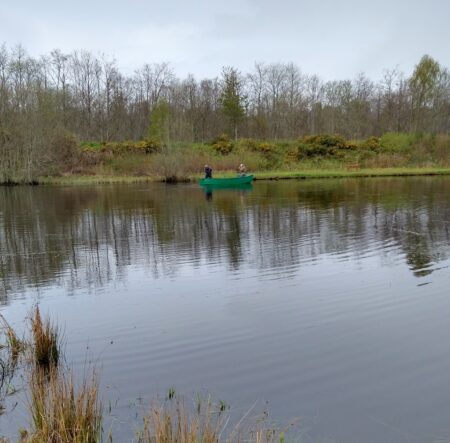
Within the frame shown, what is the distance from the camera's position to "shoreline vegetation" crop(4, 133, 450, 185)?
4331 centimetres

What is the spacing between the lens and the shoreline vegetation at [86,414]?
3617 millimetres

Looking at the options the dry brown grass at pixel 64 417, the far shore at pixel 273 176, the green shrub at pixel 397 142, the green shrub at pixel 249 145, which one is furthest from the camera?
the green shrub at pixel 249 145

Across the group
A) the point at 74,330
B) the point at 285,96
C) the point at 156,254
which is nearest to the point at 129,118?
the point at 285,96

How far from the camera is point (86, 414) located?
4.02 meters

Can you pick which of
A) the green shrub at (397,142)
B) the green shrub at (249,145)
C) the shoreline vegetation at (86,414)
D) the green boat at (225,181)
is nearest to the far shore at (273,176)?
the green boat at (225,181)

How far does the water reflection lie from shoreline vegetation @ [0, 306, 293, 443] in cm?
380

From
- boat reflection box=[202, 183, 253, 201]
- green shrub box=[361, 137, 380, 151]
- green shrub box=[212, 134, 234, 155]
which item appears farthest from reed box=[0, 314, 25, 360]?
green shrub box=[361, 137, 380, 151]

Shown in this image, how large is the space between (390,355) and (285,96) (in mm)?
62476

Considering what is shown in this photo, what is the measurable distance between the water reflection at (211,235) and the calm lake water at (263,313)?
9cm

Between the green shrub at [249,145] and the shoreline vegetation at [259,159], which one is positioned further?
the green shrub at [249,145]

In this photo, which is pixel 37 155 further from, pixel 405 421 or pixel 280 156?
pixel 405 421

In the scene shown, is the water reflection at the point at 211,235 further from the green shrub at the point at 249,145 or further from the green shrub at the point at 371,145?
the green shrub at the point at 249,145

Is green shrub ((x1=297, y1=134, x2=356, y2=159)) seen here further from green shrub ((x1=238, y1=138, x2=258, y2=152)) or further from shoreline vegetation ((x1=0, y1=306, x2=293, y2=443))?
shoreline vegetation ((x1=0, y1=306, x2=293, y2=443))

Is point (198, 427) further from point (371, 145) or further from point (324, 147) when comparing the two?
point (371, 145)
